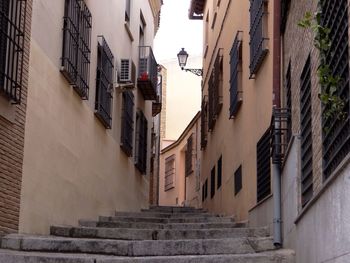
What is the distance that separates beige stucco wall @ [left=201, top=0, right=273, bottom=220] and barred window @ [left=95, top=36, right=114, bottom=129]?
245 centimetres

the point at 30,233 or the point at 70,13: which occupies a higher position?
the point at 70,13

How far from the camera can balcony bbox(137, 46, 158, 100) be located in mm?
16547

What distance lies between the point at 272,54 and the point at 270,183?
1750 millimetres

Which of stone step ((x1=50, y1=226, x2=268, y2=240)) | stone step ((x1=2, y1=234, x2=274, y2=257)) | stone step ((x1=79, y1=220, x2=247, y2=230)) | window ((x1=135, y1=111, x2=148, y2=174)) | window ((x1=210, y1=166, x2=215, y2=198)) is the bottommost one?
stone step ((x1=2, y1=234, x2=274, y2=257))

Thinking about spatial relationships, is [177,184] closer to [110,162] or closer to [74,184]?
[110,162]

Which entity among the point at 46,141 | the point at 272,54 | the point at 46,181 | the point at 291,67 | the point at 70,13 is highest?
the point at 70,13

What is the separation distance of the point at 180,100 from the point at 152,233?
1058 inches

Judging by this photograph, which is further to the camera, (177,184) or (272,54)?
(177,184)

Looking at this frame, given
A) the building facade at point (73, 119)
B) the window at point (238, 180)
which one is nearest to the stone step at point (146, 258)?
the building facade at point (73, 119)

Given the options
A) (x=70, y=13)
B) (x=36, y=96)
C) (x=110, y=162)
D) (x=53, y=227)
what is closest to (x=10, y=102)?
(x=36, y=96)

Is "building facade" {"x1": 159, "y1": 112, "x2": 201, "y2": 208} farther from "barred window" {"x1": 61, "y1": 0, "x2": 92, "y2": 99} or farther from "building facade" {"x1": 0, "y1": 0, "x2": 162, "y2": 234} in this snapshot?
"barred window" {"x1": 61, "y1": 0, "x2": 92, "y2": 99}

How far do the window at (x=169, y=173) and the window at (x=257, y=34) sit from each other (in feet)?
66.9

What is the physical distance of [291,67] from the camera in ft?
24.9

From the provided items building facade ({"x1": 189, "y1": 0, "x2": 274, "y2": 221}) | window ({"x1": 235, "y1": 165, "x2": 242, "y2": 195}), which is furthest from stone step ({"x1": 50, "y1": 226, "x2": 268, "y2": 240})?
window ({"x1": 235, "y1": 165, "x2": 242, "y2": 195})
